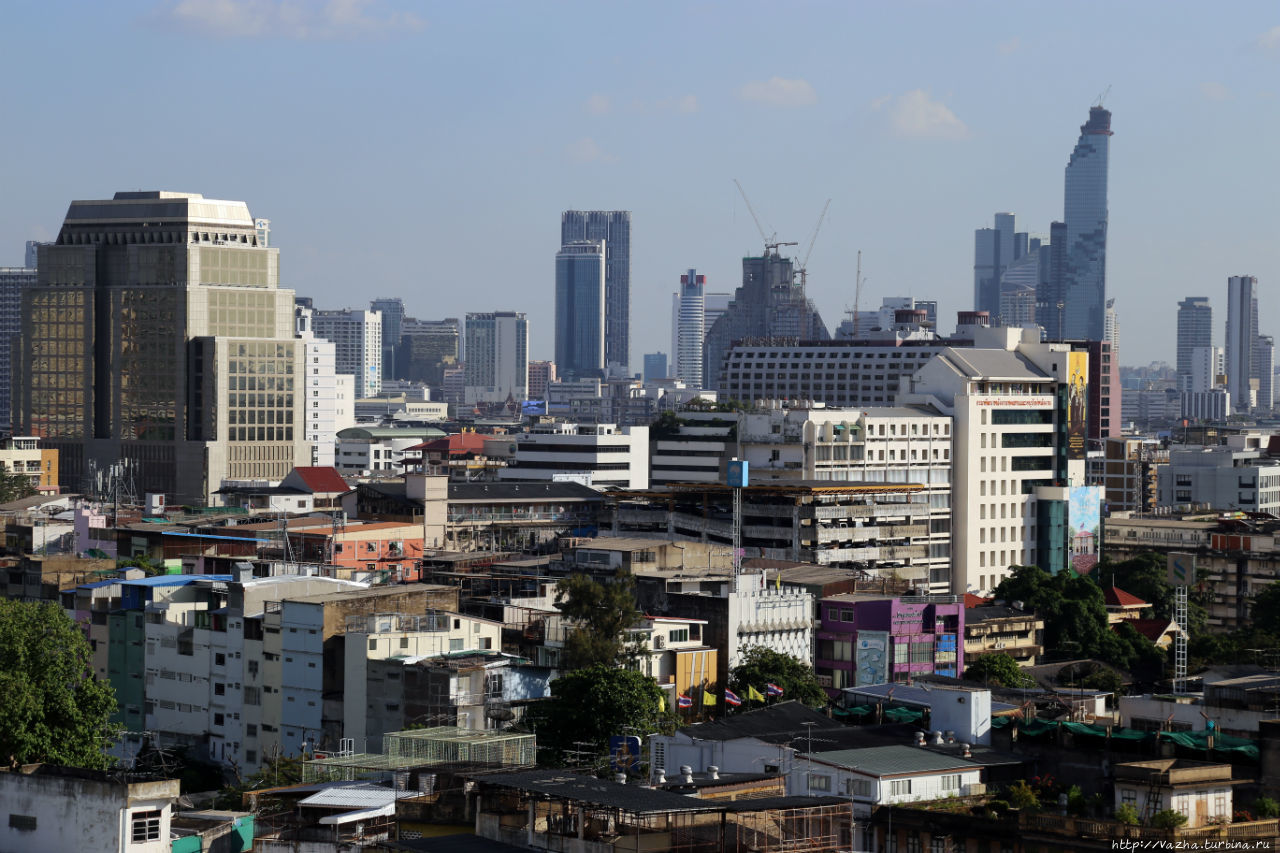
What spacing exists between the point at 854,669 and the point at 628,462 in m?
107

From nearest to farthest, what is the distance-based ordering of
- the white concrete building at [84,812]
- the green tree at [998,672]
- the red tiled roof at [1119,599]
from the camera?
1. the white concrete building at [84,812]
2. the green tree at [998,672]
3. the red tiled roof at [1119,599]

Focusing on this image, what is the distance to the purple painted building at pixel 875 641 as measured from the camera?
75688 millimetres

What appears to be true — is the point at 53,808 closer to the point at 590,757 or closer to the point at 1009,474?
the point at 590,757

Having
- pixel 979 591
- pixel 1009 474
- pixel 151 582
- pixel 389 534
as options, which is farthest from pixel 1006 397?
pixel 151 582

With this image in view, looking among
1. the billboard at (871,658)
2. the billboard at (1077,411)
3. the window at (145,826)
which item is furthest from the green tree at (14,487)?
the window at (145,826)

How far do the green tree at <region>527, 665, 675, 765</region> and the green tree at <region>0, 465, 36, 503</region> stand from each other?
100044 mm

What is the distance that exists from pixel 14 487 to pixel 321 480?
28.0m

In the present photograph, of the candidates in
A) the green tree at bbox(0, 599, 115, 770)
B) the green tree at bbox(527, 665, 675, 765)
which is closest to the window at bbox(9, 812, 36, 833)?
the green tree at bbox(0, 599, 115, 770)

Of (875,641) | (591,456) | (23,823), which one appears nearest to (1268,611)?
(875,641)

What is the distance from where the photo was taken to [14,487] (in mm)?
157750

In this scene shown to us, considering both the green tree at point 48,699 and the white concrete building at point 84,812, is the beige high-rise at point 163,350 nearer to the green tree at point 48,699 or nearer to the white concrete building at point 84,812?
the green tree at point 48,699

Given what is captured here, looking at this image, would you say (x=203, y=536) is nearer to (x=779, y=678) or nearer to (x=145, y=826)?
(x=779, y=678)

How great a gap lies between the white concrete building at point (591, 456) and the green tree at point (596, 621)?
108484 mm

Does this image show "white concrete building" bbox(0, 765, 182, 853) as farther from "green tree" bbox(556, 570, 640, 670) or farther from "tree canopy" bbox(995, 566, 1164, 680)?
"tree canopy" bbox(995, 566, 1164, 680)
